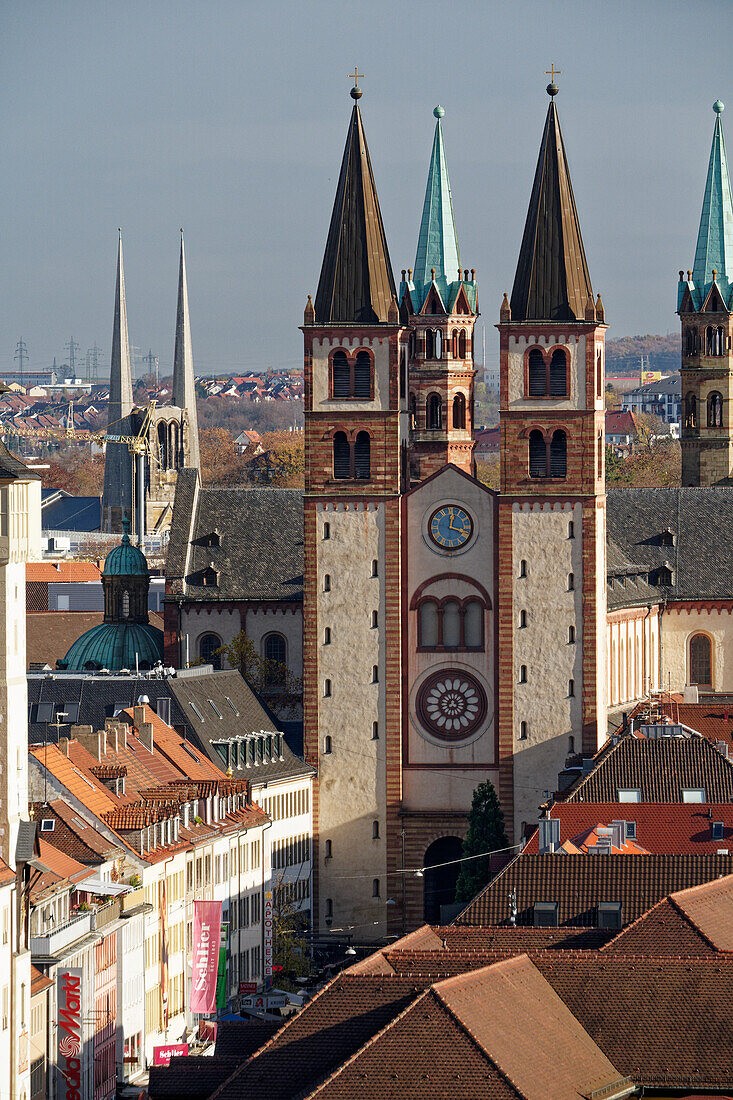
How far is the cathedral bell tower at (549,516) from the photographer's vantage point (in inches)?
5340

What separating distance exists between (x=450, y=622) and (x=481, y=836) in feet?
31.9

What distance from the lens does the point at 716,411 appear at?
172875 millimetres

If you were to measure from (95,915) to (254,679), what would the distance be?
46799mm

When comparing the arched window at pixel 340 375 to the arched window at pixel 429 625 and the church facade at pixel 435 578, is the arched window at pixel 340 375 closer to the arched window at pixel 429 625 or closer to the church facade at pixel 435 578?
the church facade at pixel 435 578

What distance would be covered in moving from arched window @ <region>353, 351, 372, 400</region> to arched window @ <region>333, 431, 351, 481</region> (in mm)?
1780

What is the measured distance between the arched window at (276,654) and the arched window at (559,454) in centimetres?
1856

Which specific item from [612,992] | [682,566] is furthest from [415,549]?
[612,992]

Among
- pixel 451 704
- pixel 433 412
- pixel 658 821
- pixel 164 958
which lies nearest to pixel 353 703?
pixel 451 704

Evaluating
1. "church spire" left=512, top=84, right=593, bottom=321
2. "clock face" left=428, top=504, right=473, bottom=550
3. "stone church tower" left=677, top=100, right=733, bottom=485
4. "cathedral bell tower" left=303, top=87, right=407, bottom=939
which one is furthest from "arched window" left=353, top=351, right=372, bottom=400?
"stone church tower" left=677, top=100, right=733, bottom=485

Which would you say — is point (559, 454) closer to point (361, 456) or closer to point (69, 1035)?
point (361, 456)

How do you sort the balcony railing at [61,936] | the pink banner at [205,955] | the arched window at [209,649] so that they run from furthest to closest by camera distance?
the arched window at [209,649] < the pink banner at [205,955] < the balcony railing at [61,936]

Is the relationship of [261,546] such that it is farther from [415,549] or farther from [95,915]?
[95,915]

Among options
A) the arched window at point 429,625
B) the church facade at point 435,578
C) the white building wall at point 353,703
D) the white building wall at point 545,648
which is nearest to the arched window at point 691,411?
the church facade at point 435,578

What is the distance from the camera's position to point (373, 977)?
79.8 m
